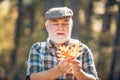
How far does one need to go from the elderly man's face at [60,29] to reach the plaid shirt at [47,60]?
0.12 metres

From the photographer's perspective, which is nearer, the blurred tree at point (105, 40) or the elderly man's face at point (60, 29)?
the elderly man's face at point (60, 29)

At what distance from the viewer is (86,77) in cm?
536

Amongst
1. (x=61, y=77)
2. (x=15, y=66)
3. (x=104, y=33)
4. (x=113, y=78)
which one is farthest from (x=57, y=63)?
(x=15, y=66)

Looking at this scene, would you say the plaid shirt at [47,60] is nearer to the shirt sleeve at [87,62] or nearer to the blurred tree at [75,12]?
the shirt sleeve at [87,62]

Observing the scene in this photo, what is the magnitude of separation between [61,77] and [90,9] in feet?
99.6

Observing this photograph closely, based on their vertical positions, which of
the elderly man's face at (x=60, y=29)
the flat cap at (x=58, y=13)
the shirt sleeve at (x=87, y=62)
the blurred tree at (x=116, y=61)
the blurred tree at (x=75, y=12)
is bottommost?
the blurred tree at (x=116, y=61)

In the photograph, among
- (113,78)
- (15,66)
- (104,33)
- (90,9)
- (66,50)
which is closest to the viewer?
(66,50)

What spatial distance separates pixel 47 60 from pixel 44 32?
17.8m

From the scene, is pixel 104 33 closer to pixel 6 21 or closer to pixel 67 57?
pixel 6 21

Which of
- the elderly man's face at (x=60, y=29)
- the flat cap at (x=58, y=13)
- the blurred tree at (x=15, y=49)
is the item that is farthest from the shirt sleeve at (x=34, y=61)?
the blurred tree at (x=15, y=49)

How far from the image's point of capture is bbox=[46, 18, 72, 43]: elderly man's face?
18.0ft

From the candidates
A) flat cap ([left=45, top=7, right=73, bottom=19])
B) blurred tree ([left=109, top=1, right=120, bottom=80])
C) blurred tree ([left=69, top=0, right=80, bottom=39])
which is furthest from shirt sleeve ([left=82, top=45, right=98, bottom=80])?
blurred tree ([left=109, top=1, right=120, bottom=80])

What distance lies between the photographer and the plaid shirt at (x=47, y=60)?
216 inches

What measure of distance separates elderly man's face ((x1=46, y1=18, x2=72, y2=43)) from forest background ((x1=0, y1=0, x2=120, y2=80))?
47.6 feet
